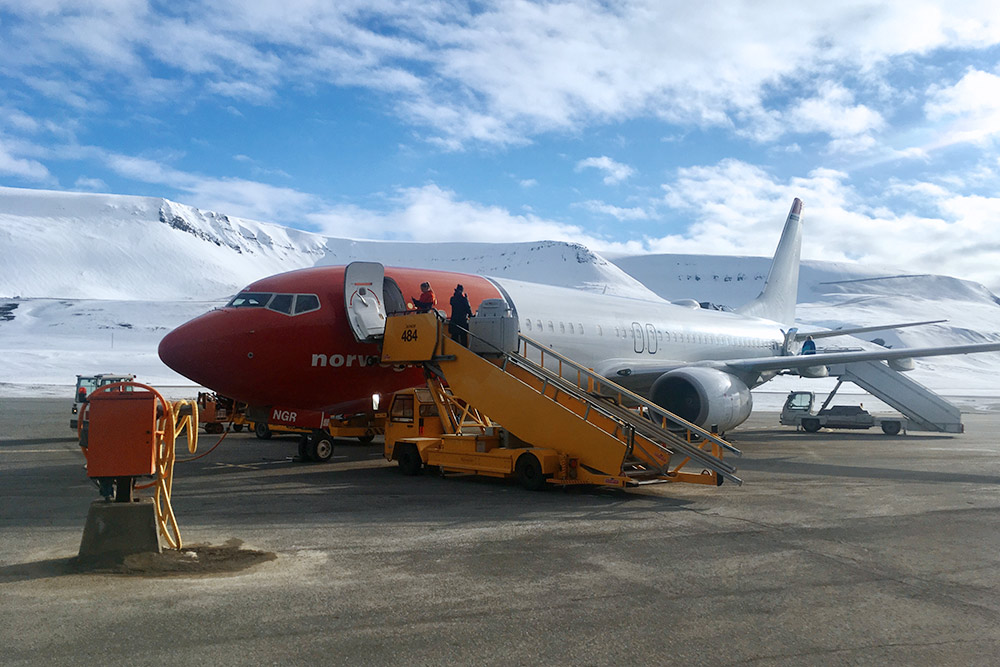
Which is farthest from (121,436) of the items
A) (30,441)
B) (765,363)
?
(30,441)

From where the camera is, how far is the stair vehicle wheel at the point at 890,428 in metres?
26.2

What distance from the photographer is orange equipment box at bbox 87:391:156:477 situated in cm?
641

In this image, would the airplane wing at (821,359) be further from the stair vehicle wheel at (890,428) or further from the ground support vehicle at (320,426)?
the stair vehicle wheel at (890,428)

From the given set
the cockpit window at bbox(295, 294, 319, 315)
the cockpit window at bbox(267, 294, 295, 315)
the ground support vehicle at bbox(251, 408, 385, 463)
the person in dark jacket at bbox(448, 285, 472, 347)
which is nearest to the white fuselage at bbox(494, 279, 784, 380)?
the person in dark jacket at bbox(448, 285, 472, 347)

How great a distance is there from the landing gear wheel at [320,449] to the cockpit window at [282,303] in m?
2.86

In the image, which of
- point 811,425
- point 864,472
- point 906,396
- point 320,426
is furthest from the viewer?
point 811,425

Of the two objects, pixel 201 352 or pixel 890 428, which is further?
pixel 890 428

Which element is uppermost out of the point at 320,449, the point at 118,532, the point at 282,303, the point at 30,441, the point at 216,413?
the point at 282,303

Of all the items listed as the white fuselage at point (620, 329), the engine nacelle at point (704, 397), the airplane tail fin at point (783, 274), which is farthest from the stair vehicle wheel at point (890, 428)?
the engine nacelle at point (704, 397)

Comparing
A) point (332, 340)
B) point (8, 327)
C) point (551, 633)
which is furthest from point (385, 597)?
point (8, 327)

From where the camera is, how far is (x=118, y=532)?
21.1 feet

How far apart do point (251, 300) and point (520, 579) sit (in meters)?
9.30

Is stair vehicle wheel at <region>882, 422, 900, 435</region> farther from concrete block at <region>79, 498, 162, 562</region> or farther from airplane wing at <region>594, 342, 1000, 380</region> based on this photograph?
concrete block at <region>79, 498, 162, 562</region>

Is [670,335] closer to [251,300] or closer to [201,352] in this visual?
[251,300]
